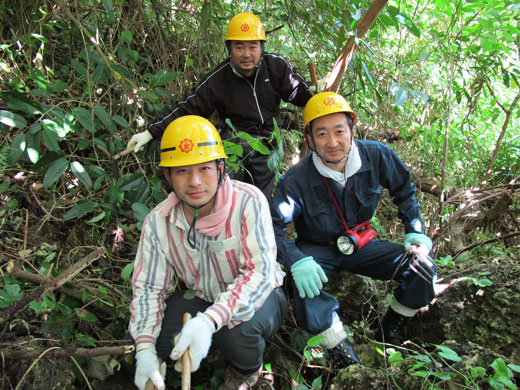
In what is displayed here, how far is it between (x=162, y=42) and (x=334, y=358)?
287 centimetres

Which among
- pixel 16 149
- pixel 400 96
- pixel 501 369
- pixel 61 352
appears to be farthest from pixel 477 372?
pixel 16 149

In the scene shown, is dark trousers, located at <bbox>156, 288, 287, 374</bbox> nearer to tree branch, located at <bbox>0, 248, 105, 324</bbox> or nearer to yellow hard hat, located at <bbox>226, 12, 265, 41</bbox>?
tree branch, located at <bbox>0, 248, 105, 324</bbox>

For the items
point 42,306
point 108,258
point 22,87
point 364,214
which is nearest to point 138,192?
point 108,258

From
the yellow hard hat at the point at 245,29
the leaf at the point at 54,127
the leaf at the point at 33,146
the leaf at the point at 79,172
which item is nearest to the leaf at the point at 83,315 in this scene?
the leaf at the point at 79,172

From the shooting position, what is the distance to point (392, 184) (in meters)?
2.47

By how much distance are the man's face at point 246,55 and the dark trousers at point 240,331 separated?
176 centimetres

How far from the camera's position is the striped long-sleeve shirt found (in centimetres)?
183

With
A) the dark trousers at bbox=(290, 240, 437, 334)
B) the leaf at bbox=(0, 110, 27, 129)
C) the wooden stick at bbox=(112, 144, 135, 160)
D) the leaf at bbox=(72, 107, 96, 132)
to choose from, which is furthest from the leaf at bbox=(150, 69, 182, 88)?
the dark trousers at bbox=(290, 240, 437, 334)

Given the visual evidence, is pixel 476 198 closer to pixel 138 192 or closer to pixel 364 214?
pixel 364 214

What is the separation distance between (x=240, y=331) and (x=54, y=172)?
4.56 feet

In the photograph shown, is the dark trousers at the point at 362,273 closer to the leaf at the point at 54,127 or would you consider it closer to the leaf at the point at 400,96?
the leaf at the point at 400,96

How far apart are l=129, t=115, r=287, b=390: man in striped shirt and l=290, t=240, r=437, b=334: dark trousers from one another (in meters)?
0.25

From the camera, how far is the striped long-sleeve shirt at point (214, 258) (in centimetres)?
183

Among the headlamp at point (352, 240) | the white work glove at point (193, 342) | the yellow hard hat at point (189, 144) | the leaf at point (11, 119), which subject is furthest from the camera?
the headlamp at point (352, 240)
